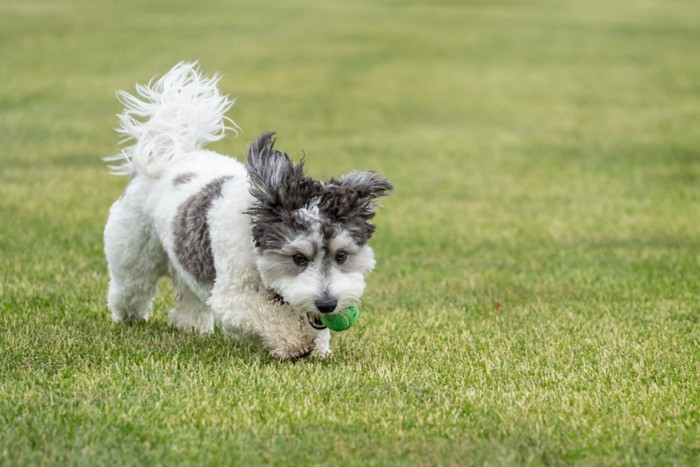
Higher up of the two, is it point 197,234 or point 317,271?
point 317,271

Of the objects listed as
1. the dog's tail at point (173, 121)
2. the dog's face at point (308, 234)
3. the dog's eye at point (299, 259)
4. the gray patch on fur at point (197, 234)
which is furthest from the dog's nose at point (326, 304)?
the dog's tail at point (173, 121)

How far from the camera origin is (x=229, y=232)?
6594 mm

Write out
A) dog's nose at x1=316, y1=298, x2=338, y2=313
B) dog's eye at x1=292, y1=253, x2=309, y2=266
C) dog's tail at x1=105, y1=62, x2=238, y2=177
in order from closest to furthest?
dog's nose at x1=316, y1=298, x2=338, y2=313 < dog's eye at x1=292, y1=253, x2=309, y2=266 < dog's tail at x1=105, y1=62, x2=238, y2=177

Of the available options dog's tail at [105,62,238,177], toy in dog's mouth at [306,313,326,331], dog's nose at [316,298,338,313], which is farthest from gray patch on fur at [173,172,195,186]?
dog's nose at [316,298,338,313]

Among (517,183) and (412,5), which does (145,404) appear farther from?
(412,5)

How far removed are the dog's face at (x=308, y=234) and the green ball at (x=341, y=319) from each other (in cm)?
11

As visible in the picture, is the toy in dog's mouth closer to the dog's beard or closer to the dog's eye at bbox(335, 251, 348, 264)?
the dog's beard

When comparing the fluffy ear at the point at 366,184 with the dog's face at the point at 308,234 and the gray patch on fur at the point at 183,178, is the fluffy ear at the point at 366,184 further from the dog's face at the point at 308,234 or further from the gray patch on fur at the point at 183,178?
the gray patch on fur at the point at 183,178

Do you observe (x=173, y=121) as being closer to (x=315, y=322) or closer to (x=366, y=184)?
(x=366, y=184)

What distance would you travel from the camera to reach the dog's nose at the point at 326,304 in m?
5.98

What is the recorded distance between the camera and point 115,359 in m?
6.61

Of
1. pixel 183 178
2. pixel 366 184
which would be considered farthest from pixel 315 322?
pixel 183 178

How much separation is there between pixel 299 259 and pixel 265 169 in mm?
590

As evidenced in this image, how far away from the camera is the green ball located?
620 centimetres
